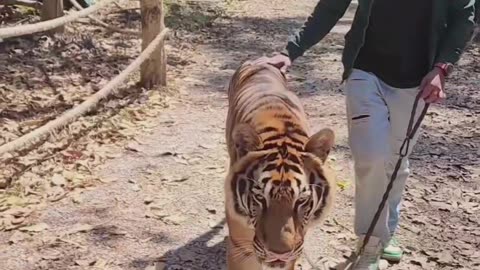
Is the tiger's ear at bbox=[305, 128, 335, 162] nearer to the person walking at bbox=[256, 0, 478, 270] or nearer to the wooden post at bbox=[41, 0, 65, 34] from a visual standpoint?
the person walking at bbox=[256, 0, 478, 270]

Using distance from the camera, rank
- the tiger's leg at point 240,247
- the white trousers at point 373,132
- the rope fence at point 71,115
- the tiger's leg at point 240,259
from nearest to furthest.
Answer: the tiger's leg at point 240,247
the tiger's leg at point 240,259
the white trousers at point 373,132
the rope fence at point 71,115

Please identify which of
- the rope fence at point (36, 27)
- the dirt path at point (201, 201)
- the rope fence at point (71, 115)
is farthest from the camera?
the rope fence at point (71, 115)

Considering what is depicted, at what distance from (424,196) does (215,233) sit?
1.49 metres

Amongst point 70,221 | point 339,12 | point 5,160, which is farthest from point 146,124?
point 339,12

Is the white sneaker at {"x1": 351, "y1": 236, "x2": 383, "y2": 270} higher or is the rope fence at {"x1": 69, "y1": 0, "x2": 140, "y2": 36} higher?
the white sneaker at {"x1": 351, "y1": 236, "x2": 383, "y2": 270}

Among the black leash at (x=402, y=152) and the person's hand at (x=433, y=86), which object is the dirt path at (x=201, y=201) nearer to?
the black leash at (x=402, y=152)

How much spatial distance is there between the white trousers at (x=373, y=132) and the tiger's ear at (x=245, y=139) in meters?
0.74

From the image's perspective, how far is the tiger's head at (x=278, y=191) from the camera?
104 inches

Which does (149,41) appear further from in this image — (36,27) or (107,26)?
(36,27)

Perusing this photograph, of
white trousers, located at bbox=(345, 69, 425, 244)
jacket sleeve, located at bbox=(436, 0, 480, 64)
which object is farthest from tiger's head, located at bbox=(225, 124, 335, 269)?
jacket sleeve, located at bbox=(436, 0, 480, 64)

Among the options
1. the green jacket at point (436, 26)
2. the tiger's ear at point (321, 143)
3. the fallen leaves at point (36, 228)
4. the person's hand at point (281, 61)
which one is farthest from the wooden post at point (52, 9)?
the tiger's ear at point (321, 143)

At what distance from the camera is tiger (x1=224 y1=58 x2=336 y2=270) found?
2658 mm

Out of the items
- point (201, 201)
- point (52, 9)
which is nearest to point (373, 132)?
point (201, 201)

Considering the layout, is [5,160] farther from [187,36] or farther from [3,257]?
[187,36]
